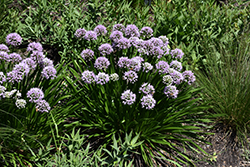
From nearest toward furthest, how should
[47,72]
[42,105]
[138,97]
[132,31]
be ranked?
[42,105] < [47,72] < [138,97] < [132,31]

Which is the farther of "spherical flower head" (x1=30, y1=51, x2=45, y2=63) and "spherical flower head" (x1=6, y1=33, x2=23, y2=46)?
"spherical flower head" (x1=6, y1=33, x2=23, y2=46)

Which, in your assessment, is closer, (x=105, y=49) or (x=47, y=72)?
(x=47, y=72)

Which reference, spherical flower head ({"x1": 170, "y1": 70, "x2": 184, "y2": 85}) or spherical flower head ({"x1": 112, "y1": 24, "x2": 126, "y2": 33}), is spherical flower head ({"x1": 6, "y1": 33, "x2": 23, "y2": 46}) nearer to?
spherical flower head ({"x1": 112, "y1": 24, "x2": 126, "y2": 33})

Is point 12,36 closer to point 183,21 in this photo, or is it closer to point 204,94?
point 204,94

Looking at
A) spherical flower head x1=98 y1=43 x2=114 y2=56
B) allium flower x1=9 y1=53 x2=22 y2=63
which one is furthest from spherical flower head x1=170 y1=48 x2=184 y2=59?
allium flower x1=9 y1=53 x2=22 y2=63

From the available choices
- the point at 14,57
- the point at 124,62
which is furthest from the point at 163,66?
the point at 14,57

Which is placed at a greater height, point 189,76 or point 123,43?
point 123,43

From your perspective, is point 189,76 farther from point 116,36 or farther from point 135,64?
point 116,36

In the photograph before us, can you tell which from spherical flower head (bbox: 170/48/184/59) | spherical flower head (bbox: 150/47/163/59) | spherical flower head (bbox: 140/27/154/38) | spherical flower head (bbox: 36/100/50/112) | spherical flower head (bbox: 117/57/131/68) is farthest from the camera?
spherical flower head (bbox: 140/27/154/38)

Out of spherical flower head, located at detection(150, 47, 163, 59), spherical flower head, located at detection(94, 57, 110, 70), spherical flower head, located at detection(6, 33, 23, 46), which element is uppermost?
spherical flower head, located at detection(150, 47, 163, 59)

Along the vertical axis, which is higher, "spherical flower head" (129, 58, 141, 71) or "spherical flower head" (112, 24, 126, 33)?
"spherical flower head" (112, 24, 126, 33)

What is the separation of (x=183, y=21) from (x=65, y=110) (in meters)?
2.85

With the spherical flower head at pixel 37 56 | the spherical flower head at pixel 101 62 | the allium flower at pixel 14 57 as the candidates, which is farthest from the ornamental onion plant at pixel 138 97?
the allium flower at pixel 14 57


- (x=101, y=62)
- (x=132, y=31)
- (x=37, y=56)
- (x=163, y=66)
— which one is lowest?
(x=37, y=56)
